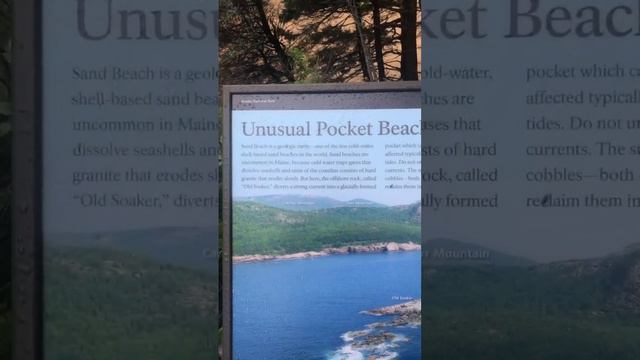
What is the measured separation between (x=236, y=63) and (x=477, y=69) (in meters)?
5.77

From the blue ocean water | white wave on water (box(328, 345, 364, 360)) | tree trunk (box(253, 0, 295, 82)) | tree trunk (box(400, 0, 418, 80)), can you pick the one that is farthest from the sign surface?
tree trunk (box(253, 0, 295, 82))

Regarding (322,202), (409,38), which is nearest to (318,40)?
(409,38)

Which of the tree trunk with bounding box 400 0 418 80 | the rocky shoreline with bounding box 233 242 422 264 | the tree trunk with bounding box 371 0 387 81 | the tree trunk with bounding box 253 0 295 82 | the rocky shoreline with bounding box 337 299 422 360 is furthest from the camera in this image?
the tree trunk with bounding box 253 0 295 82

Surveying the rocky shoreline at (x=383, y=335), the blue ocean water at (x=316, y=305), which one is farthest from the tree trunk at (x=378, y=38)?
the rocky shoreline at (x=383, y=335)

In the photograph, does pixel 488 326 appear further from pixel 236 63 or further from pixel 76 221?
pixel 236 63

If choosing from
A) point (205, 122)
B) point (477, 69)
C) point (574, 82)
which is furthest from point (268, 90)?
point (574, 82)

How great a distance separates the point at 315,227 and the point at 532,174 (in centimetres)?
119

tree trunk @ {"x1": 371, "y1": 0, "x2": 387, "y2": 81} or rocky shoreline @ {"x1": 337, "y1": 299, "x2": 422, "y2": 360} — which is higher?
tree trunk @ {"x1": 371, "y1": 0, "x2": 387, "y2": 81}

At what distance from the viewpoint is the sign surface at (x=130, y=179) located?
2855 millimetres

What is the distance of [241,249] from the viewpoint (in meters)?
3.54

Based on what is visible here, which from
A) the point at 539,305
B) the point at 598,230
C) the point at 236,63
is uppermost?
the point at 236,63

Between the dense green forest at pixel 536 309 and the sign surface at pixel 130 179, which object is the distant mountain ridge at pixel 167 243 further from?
the dense green forest at pixel 536 309

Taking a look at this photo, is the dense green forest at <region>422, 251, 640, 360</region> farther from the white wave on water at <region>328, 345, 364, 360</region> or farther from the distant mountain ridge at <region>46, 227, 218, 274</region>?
the distant mountain ridge at <region>46, 227, 218, 274</region>

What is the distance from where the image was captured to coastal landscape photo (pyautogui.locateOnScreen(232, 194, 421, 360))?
137 inches
